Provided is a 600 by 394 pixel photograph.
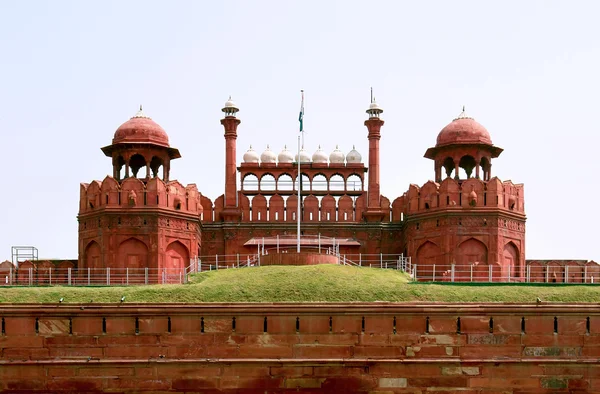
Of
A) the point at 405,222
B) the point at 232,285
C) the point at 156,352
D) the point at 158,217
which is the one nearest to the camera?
the point at 156,352

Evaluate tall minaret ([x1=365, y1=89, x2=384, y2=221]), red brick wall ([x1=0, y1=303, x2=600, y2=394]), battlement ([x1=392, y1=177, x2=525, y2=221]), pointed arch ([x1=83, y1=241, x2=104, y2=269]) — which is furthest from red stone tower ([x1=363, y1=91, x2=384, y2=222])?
red brick wall ([x1=0, y1=303, x2=600, y2=394])

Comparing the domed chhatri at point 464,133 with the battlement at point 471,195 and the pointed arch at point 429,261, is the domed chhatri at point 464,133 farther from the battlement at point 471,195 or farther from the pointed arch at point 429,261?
the pointed arch at point 429,261

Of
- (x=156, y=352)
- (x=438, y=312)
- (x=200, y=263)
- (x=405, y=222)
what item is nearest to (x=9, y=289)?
(x=156, y=352)

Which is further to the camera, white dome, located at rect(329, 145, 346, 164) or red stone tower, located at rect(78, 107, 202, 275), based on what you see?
white dome, located at rect(329, 145, 346, 164)

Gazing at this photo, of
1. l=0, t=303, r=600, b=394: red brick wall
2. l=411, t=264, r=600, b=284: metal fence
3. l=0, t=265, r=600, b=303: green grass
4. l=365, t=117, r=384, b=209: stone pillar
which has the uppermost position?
l=365, t=117, r=384, b=209: stone pillar

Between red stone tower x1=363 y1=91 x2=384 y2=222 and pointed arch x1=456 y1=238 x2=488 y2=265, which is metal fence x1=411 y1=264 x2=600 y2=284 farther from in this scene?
red stone tower x1=363 y1=91 x2=384 y2=222

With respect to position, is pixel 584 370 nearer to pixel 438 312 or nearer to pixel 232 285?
pixel 438 312

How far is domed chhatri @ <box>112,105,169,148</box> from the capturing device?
3825 centimetres

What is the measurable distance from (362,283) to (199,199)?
11.2m

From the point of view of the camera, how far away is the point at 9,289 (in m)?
30.3

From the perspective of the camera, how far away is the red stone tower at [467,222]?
36500 millimetres

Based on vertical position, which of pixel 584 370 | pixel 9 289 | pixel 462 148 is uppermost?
pixel 462 148

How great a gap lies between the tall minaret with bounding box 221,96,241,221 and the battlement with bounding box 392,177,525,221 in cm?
787

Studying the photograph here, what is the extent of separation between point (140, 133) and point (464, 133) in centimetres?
1271
